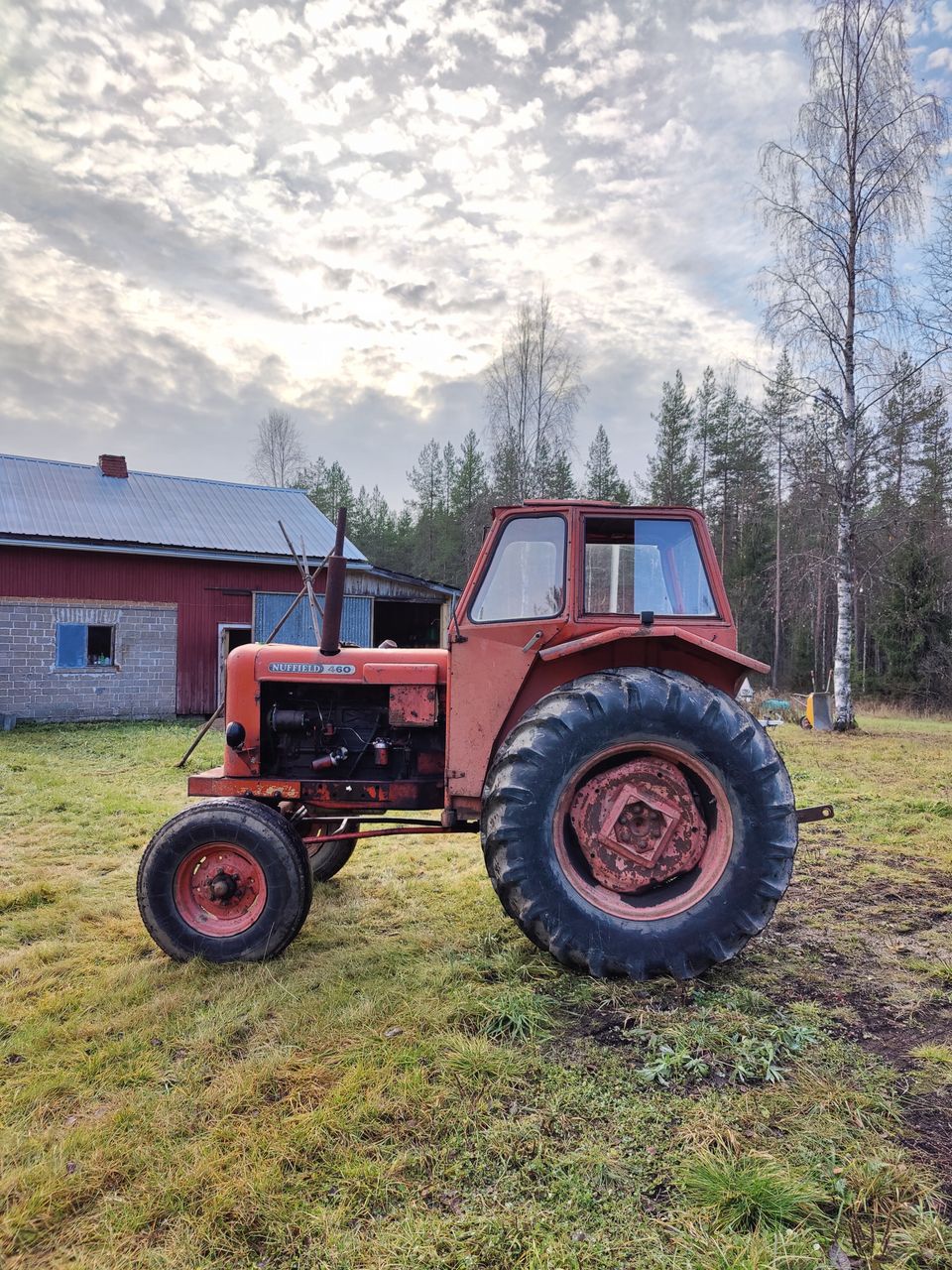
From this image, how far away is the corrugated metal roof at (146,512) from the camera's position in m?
13.8

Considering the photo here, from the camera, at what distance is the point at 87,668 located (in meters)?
13.5

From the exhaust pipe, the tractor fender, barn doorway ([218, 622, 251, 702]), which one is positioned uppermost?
the exhaust pipe

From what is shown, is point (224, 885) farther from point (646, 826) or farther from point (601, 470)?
point (601, 470)

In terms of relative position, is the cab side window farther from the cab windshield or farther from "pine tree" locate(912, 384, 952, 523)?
"pine tree" locate(912, 384, 952, 523)

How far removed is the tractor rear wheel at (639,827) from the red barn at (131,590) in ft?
41.0

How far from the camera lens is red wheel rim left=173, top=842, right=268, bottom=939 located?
335cm

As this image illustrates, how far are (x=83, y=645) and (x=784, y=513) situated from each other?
982 inches

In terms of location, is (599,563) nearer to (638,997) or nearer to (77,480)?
(638,997)

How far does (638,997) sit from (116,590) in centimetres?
1377

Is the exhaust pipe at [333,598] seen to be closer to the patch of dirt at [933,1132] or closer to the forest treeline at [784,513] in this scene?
the patch of dirt at [933,1132]

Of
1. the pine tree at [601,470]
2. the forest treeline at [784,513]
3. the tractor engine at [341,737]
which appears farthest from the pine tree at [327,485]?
the tractor engine at [341,737]

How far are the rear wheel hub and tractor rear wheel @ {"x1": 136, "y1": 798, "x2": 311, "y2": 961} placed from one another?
1422 mm

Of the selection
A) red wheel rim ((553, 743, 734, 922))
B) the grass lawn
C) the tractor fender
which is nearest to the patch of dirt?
the grass lawn

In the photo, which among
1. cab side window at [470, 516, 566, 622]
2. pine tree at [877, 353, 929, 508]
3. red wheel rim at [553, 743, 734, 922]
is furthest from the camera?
pine tree at [877, 353, 929, 508]
